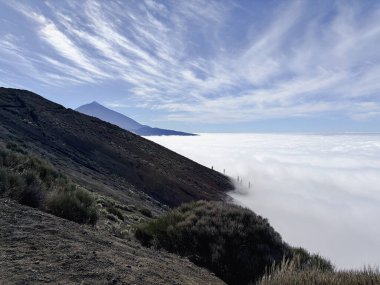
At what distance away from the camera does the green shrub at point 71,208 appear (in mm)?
10648

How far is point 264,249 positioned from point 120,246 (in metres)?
3.46

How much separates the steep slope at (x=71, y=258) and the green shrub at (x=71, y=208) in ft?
4.00

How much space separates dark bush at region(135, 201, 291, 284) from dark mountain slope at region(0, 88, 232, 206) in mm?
28840

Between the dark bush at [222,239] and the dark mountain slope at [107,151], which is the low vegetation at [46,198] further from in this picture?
the dark mountain slope at [107,151]

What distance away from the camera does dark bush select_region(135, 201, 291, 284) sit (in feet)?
30.4

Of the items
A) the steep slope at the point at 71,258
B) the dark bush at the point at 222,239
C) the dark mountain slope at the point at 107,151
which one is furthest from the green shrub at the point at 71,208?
the dark mountain slope at the point at 107,151

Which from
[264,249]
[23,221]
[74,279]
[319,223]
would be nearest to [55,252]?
[74,279]

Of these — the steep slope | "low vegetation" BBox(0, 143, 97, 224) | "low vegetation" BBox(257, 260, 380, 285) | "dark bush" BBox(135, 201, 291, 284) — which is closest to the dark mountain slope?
"low vegetation" BBox(0, 143, 97, 224)

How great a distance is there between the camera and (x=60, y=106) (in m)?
72.1

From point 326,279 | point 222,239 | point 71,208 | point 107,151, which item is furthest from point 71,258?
point 107,151

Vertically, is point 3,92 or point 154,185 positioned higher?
point 3,92

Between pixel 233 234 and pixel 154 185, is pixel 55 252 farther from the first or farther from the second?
pixel 154 185

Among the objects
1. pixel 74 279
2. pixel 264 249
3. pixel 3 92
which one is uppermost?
pixel 3 92

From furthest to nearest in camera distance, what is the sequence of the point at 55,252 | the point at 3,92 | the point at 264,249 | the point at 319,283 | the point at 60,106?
the point at 60,106 < the point at 3,92 < the point at 264,249 < the point at 55,252 < the point at 319,283
